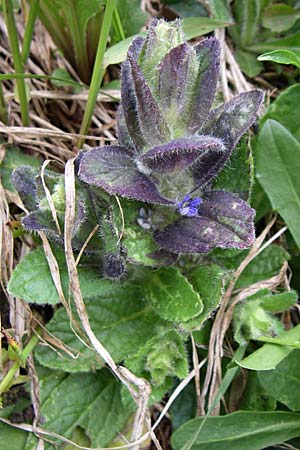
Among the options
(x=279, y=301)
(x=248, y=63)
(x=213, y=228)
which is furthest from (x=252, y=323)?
(x=248, y=63)

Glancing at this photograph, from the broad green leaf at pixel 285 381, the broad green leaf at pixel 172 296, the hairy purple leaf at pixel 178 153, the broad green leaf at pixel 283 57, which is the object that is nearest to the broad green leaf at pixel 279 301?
the broad green leaf at pixel 285 381

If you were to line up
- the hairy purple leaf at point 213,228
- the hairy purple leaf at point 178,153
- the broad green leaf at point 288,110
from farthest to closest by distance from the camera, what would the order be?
the broad green leaf at point 288,110, the hairy purple leaf at point 213,228, the hairy purple leaf at point 178,153

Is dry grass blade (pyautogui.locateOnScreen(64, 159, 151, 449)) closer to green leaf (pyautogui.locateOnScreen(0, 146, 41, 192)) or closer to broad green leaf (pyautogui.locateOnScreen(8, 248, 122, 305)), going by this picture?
broad green leaf (pyautogui.locateOnScreen(8, 248, 122, 305))

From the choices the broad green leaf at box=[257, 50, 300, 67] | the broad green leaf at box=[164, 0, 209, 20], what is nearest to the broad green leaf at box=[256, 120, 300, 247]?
the broad green leaf at box=[257, 50, 300, 67]

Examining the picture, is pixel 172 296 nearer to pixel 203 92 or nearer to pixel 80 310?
pixel 80 310

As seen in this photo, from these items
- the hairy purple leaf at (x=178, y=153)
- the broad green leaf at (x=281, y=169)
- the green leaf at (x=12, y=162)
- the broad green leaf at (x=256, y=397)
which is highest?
the hairy purple leaf at (x=178, y=153)

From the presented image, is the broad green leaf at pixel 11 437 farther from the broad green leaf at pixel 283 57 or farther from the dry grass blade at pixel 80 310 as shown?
the broad green leaf at pixel 283 57

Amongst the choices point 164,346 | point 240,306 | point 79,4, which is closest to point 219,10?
point 79,4
